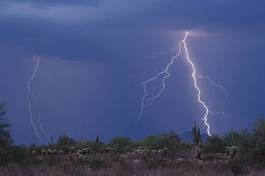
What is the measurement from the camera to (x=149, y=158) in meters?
34.9

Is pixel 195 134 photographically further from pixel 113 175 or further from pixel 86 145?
pixel 113 175

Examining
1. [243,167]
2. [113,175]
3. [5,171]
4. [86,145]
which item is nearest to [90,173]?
[113,175]

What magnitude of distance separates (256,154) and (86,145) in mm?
19723

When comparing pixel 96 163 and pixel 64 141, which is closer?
pixel 96 163

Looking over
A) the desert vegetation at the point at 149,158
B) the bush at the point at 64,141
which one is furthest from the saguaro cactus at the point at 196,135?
the bush at the point at 64,141

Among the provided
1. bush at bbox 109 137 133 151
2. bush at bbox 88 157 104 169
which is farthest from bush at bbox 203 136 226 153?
bush at bbox 88 157 104 169

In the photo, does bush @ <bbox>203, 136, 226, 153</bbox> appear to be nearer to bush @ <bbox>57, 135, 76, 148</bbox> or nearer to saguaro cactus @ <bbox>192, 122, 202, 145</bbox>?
saguaro cactus @ <bbox>192, 122, 202, 145</bbox>

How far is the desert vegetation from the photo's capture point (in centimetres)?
2383

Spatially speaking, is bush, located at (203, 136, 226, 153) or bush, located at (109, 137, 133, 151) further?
bush, located at (109, 137, 133, 151)

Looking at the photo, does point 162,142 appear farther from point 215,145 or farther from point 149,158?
point 149,158

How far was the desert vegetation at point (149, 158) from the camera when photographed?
78.2 ft

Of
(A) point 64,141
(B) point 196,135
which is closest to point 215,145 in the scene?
(B) point 196,135

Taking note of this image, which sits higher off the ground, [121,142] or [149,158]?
[121,142]

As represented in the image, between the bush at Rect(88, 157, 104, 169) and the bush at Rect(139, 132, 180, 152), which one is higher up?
the bush at Rect(139, 132, 180, 152)
